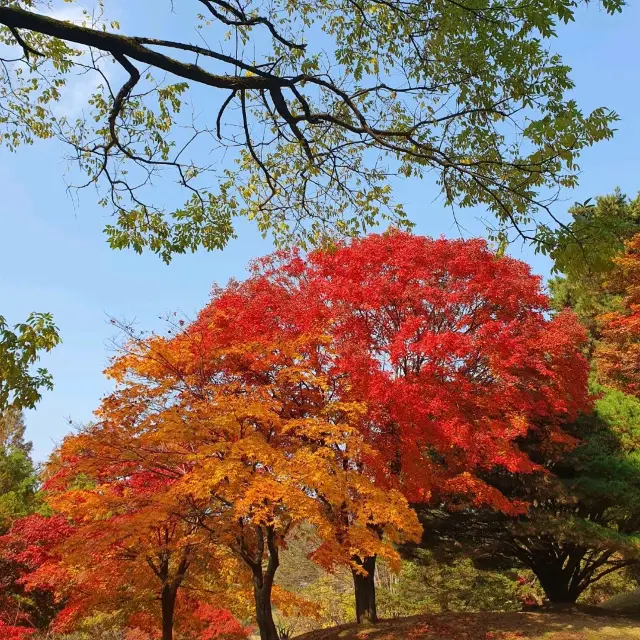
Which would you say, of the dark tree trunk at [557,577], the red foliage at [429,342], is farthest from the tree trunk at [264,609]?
the dark tree trunk at [557,577]

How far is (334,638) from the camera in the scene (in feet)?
42.1

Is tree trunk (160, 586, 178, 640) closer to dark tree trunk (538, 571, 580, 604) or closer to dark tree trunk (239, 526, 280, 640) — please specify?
dark tree trunk (239, 526, 280, 640)

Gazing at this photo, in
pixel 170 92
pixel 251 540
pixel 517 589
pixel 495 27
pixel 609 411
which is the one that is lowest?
pixel 517 589

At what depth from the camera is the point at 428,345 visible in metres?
12.2

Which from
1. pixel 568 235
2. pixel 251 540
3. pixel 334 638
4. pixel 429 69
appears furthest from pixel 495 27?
pixel 334 638

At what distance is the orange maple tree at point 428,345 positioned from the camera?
11719 mm

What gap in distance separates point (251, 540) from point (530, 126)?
10.1 metres

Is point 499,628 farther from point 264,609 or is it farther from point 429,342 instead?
point 429,342

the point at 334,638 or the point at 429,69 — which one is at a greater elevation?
the point at 429,69

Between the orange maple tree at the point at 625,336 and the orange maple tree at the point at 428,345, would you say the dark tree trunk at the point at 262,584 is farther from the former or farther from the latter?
the orange maple tree at the point at 625,336

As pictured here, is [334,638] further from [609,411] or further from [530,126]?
[530,126]

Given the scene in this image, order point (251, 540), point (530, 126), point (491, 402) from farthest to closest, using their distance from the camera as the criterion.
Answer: point (491, 402)
point (251, 540)
point (530, 126)

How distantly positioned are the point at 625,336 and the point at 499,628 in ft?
44.5

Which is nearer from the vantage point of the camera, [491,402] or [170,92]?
[170,92]
